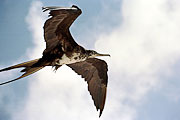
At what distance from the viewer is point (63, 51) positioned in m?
8.54

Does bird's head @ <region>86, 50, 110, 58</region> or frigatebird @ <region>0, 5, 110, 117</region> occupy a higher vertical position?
bird's head @ <region>86, 50, 110, 58</region>

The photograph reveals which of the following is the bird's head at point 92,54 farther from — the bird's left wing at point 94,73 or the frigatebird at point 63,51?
the bird's left wing at point 94,73

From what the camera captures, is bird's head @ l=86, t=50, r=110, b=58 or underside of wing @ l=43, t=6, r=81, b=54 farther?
bird's head @ l=86, t=50, r=110, b=58

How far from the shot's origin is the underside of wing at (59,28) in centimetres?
762

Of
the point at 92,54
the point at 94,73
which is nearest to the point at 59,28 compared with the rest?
the point at 92,54

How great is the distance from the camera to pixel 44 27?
8.01 meters

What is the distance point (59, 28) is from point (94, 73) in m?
2.50

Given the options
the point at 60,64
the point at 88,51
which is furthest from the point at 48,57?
the point at 88,51

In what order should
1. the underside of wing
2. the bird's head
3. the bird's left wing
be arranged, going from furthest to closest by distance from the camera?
the bird's left wing → the bird's head → the underside of wing

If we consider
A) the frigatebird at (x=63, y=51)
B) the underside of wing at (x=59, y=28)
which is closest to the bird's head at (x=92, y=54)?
the frigatebird at (x=63, y=51)

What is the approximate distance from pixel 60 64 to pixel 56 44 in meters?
0.55

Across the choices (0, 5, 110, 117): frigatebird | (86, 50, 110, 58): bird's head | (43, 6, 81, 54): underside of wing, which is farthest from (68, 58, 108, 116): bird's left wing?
(43, 6, 81, 54): underside of wing

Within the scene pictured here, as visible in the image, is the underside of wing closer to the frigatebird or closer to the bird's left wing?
the frigatebird

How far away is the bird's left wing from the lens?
988cm
